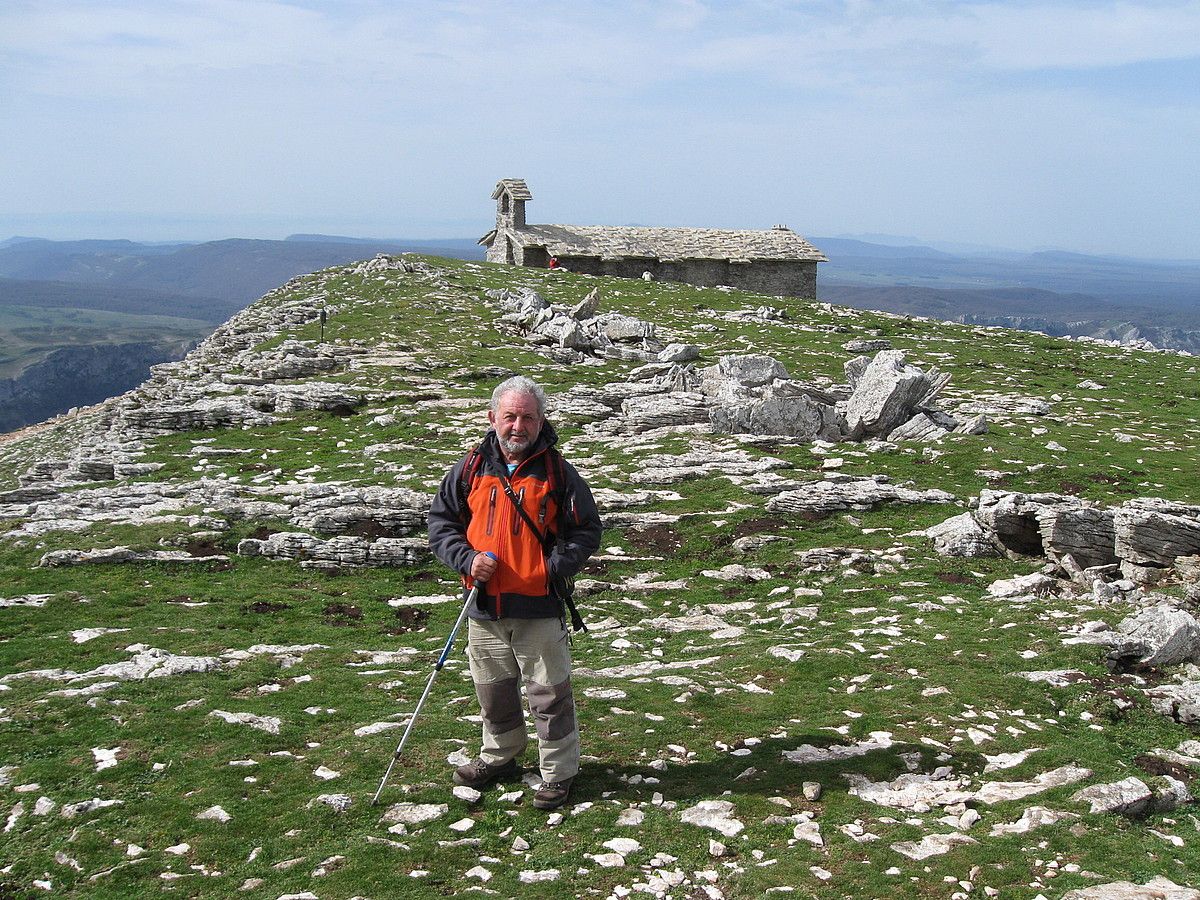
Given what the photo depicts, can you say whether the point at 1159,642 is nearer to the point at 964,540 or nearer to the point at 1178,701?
the point at 1178,701

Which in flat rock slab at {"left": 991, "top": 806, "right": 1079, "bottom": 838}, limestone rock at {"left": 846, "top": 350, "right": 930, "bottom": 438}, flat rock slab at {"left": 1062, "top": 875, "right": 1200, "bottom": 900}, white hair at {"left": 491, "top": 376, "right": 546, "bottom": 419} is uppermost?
white hair at {"left": 491, "top": 376, "right": 546, "bottom": 419}

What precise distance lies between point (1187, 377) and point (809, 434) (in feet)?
86.8

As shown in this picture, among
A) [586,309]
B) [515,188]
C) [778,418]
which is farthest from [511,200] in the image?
[778,418]

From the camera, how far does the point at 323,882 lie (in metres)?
7.79

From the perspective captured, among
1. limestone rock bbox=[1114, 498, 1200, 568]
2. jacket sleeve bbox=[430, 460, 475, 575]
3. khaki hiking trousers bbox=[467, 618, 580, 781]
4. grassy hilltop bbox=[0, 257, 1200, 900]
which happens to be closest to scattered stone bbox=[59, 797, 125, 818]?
grassy hilltop bbox=[0, 257, 1200, 900]

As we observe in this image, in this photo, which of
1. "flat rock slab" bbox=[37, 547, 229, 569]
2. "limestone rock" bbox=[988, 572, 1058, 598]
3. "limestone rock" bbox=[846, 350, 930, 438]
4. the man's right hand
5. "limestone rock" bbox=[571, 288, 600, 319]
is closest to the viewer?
the man's right hand

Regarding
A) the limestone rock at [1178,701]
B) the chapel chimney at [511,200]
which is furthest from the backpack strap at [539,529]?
Answer: the chapel chimney at [511,200]

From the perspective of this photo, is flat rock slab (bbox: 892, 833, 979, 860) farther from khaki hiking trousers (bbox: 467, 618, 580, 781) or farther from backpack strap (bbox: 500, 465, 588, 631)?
backpack strap (bbox: 500, 465, 588, 631)

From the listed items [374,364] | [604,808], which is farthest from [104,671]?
[374,364]

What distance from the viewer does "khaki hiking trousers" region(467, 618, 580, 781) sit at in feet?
30.5

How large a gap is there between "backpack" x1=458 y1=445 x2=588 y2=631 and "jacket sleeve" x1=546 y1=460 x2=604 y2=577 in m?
0.06

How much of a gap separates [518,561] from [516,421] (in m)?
1.51

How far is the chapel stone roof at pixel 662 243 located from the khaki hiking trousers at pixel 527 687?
63.8 m

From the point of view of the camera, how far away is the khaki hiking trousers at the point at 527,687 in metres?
9.28
